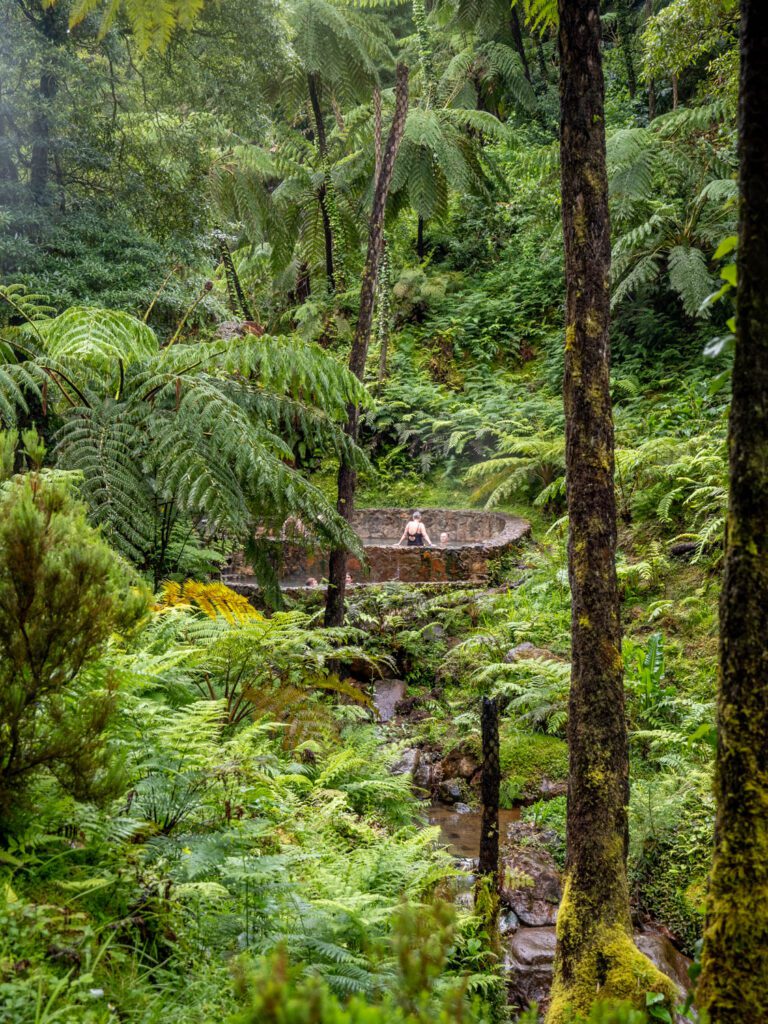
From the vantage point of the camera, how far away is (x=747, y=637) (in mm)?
1475

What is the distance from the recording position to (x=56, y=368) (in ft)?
15.4

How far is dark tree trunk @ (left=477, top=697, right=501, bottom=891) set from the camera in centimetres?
361

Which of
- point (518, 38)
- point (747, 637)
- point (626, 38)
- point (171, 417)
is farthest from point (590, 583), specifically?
point (518, 38)

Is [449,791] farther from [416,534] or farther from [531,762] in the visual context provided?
[416,534]

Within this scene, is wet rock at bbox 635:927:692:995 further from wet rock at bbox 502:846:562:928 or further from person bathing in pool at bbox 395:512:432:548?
person bathing in pool at bbox 395:512:432:548

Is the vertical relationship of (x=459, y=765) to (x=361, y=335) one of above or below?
below

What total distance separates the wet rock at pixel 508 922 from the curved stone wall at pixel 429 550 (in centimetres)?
462

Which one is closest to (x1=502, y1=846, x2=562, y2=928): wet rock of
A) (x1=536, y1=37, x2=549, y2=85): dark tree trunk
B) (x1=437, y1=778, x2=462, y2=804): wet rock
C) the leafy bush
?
(x1=437, y1=778, x2=462, y2=804): wet rock

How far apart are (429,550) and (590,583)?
7383 millimetres

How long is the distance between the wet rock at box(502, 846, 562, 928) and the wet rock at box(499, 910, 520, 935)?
27 mm

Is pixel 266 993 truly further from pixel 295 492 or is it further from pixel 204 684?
pixel 295 492

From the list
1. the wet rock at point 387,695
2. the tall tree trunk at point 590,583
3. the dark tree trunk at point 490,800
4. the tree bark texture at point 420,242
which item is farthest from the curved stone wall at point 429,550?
the tree bark texture at point 420,242

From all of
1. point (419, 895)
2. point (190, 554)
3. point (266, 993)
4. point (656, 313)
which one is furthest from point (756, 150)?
point (656, 313)

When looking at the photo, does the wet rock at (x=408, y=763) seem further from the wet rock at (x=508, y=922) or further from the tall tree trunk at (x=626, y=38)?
the tall tree trunk at (x=626, y=38)
